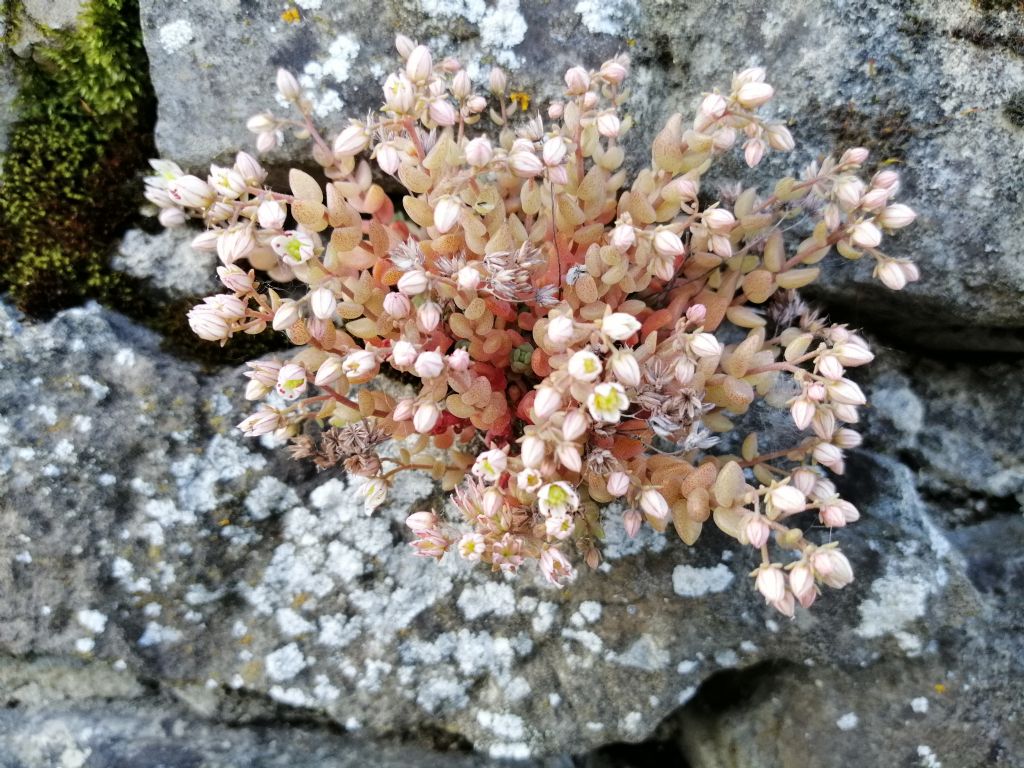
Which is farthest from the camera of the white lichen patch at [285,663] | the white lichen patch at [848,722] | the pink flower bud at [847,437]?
the white lichen patch at [848,722]

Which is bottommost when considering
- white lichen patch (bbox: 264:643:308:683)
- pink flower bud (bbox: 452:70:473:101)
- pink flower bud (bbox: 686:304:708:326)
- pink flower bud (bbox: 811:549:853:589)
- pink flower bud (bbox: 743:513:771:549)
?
white lichen patch (bbox: 264:643:308:683)

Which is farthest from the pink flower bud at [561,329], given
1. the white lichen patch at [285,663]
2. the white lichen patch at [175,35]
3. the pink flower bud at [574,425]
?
the white lichen patch at [175,35]

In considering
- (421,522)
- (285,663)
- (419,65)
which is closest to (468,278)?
(419,65)

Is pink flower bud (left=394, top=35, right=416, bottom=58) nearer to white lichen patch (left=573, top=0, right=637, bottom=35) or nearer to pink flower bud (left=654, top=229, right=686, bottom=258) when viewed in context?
white lichen patch (left=573, top=0, right=637, bottom=35)

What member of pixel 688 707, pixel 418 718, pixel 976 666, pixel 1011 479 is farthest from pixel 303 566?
pixel 1011 479

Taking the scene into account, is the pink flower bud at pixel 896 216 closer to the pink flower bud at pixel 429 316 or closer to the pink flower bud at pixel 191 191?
the pink flower bud at pixel 429 316

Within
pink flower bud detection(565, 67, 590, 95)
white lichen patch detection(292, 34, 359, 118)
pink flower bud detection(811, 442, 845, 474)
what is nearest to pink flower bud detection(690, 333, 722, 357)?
pink flower bud detection(811, 442, 845, 474)

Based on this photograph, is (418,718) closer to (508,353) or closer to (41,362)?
(508,353)
